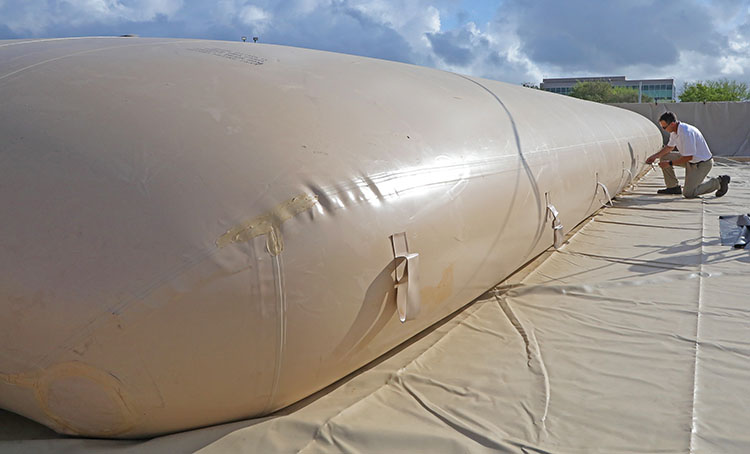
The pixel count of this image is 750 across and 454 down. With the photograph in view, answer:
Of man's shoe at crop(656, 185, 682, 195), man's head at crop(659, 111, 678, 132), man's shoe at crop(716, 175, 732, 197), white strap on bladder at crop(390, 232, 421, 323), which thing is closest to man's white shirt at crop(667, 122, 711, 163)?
man's head at crop(659, 111, 678, 132)

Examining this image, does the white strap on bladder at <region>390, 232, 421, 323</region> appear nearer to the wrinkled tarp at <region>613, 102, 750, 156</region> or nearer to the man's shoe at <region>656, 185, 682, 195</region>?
the man's shoe at <region>656, 185, 682, 195</region>

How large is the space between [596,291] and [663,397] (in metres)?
1.11

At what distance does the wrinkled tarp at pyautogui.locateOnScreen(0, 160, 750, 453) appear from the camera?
1.61 metres

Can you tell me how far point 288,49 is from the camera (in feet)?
8.40

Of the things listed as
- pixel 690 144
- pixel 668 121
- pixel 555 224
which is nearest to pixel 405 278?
pixel 555 224

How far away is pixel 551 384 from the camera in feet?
6.39

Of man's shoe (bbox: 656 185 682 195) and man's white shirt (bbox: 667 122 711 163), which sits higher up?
man's white shirt (bbox: 667 122 711 163)

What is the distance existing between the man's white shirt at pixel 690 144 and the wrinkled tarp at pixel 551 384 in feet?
11.8

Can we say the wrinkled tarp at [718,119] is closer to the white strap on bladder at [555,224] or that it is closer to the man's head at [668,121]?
the man's head at [668,121]

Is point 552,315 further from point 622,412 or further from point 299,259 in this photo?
point 299,259

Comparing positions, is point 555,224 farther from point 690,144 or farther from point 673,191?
point 673,191

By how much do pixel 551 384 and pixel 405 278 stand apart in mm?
654

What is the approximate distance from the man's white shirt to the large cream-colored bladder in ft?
17.3

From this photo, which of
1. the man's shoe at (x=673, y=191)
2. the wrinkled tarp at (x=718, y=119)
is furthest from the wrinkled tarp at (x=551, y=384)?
the wrinkled tarp at (x=718, y=119)
